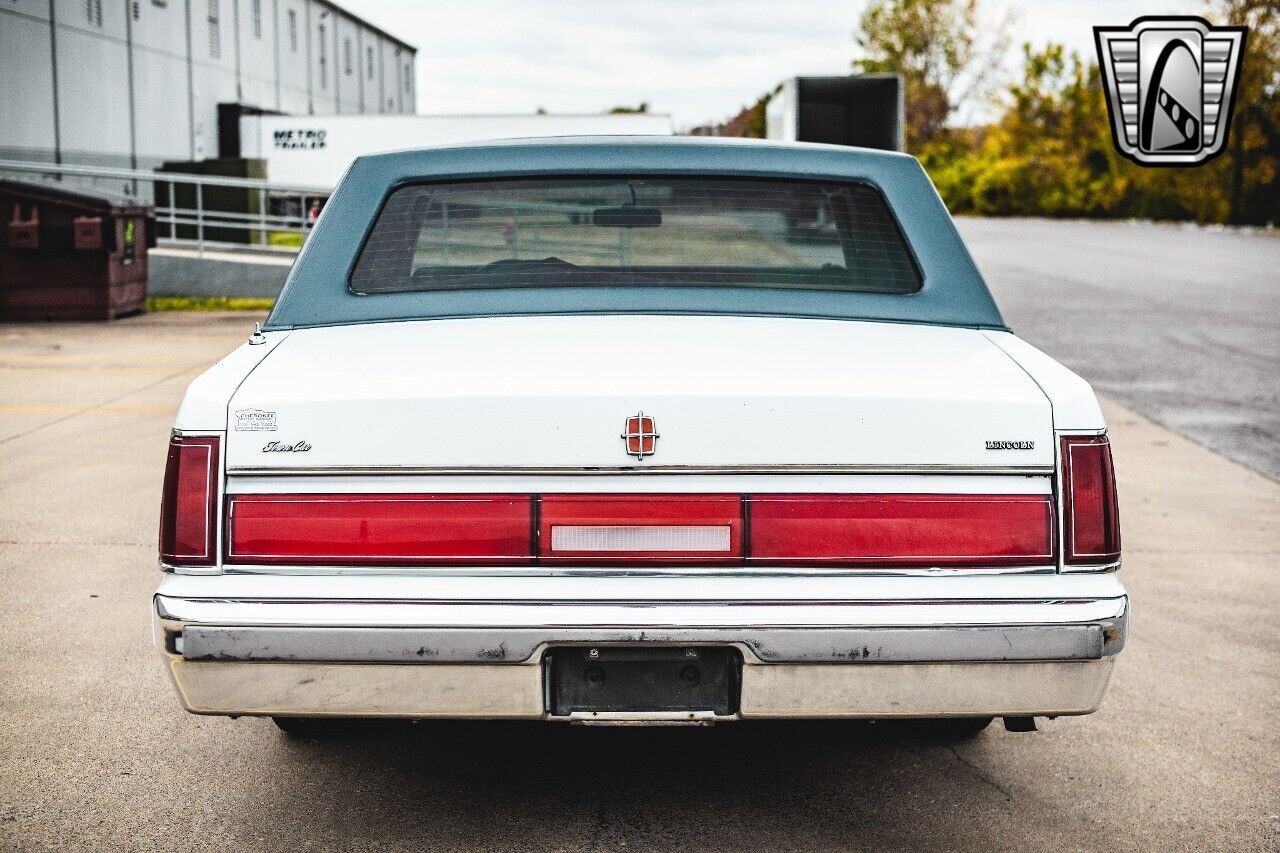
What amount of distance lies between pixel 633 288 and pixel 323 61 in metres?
48.0

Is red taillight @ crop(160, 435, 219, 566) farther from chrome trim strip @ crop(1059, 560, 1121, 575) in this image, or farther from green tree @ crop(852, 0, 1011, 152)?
green tree @ crop(852, 0, 1011, 152)

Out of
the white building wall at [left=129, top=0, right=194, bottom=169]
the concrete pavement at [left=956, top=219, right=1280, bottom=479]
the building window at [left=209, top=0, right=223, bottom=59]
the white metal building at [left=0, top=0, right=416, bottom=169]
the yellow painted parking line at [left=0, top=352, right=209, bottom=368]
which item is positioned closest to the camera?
the concrete pavement at [left=956, top=219, right=1280, bottom=479]

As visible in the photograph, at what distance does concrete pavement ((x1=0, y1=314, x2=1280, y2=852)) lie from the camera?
3.34m

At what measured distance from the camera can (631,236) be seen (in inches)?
172

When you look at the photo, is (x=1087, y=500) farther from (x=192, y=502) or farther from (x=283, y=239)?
(x=283, y=239)

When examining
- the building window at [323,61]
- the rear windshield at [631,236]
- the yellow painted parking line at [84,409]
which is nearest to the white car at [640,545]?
the rear windshield at [631,236]

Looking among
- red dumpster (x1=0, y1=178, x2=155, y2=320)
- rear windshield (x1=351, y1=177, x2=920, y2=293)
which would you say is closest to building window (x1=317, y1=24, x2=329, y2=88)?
red dumpster (x1=0, y1=178, x2=155, y2=320)

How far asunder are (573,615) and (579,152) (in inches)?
60.8

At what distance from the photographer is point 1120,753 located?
3.89 m

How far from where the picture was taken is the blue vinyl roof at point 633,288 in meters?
3.55

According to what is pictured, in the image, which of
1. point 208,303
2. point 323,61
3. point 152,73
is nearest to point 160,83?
point 152,73

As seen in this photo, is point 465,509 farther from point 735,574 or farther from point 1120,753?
point 1120,753

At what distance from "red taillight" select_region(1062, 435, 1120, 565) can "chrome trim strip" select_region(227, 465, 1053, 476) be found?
159 millimetres

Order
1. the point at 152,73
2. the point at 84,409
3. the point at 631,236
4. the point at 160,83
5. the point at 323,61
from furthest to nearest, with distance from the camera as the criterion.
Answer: the point at 323,61 < the point at 160,83 < the point at 152,73 < the point at 84,409 < the point at 631,236
